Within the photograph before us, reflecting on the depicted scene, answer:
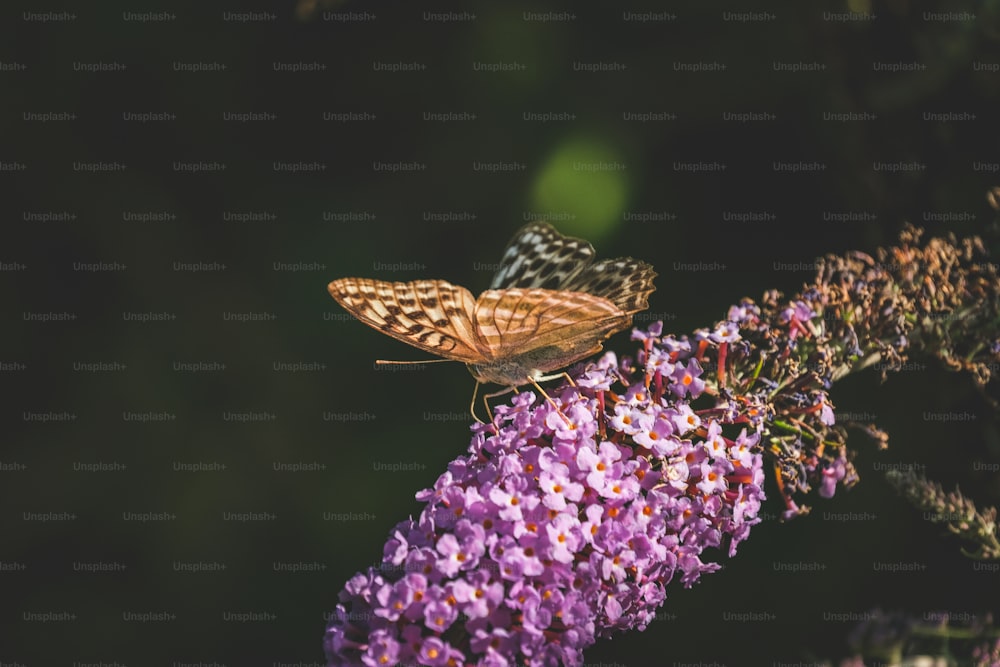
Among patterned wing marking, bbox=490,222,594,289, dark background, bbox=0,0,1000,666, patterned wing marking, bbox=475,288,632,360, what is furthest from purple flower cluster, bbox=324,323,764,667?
dark background, bbox=0,0,1000,666

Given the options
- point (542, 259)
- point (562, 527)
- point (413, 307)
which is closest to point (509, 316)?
point (413, 307)

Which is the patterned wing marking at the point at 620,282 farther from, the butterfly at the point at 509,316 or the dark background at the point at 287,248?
the dark background at the point at 287,248

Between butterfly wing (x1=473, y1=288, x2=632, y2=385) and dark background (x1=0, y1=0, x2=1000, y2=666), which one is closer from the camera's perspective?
butterfly wing (x1=473, y1=288, x2=632, y2=385)

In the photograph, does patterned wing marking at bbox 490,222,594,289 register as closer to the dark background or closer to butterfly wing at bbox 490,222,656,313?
butterfly wing at bbox 490,222,656,313

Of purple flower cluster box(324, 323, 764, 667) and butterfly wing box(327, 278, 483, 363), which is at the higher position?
butterfly wing box(327, 278, 483, 363)

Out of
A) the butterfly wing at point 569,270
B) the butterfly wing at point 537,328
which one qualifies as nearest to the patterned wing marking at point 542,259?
the butterfly wing at point 569,270

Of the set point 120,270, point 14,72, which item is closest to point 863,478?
point 120,270

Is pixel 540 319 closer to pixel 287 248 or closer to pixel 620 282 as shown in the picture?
pixel 620 282

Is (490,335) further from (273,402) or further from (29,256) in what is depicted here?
(29,256)
